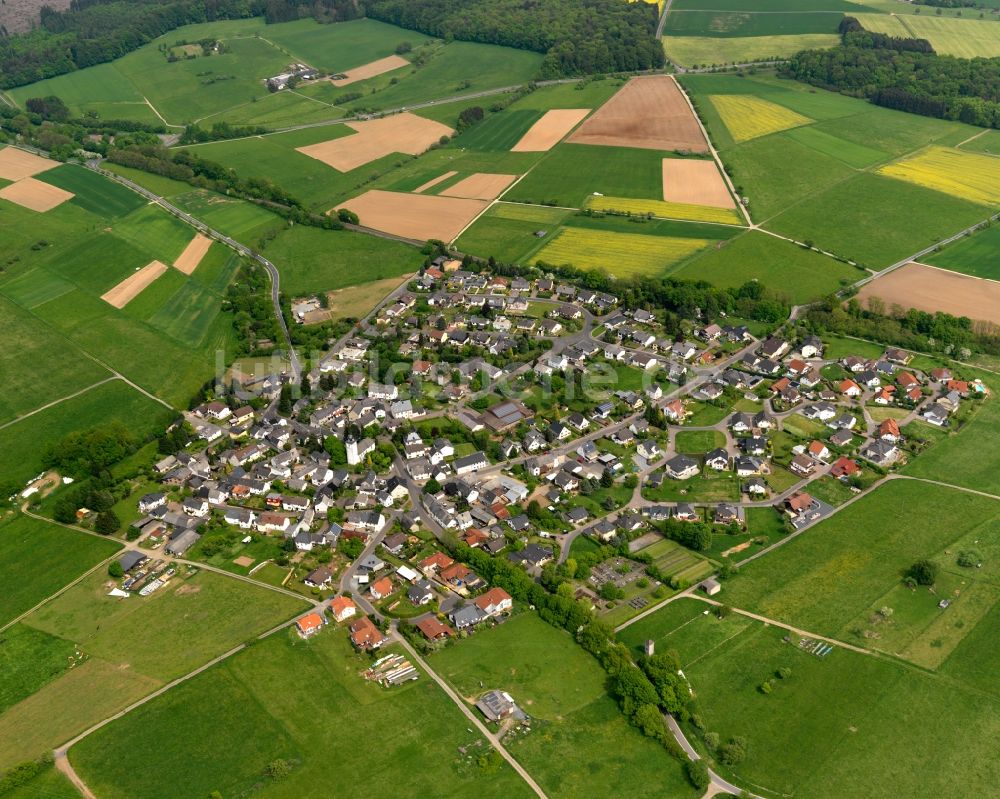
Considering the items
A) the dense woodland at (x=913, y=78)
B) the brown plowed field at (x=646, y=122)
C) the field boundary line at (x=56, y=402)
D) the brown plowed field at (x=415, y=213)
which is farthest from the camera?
the dense woodland at (x=913, y=78)

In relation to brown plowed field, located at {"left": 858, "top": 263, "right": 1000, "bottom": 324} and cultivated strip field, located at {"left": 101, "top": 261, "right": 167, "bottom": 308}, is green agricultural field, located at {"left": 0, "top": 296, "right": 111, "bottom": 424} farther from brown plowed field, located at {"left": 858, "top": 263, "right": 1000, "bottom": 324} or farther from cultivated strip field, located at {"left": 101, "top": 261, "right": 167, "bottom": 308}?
brown plowed field, located at {"left": 858, "top": 263, "right": 1000, "bottom": 324}

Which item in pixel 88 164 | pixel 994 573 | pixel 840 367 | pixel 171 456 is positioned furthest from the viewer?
pixel 88 164

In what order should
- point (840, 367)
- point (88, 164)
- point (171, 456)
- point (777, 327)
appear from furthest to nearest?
1. point (88, 164)
2. point (777, 327)
3. point (840, 367)
4. point (171, 456)

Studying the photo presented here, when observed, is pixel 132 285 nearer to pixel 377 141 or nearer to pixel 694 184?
pixel 377 141

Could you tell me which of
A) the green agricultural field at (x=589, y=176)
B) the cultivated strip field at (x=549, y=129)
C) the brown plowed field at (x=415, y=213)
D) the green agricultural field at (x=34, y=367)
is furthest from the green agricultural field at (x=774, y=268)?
the green agricultural field at (x=34, y=367)

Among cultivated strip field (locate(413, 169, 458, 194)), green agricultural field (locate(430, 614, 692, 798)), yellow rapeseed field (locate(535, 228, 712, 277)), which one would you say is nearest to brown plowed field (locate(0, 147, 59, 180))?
cultivated strip field (locate(413, 169, 458, 194))

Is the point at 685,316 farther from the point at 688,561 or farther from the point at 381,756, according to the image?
the point at 381,756

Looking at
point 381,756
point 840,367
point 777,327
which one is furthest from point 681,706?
point 777,327

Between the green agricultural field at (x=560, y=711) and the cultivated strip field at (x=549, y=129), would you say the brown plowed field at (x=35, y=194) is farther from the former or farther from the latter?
the green agricultural field at (x=560, y=711)
